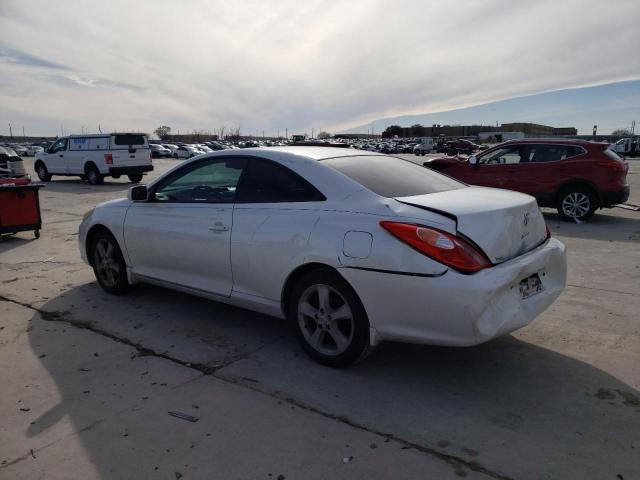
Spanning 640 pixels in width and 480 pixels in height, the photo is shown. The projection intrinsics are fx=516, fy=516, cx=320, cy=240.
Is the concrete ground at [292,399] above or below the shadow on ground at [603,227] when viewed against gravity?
below

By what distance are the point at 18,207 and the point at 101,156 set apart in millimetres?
11746

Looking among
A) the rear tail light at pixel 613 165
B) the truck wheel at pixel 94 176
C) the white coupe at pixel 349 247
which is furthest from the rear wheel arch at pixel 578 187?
the truck wheel at pixel 94 176

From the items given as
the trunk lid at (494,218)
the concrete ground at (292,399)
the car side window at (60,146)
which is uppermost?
the car side window at (60,146)

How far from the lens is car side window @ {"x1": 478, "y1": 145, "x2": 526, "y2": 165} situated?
1080cm

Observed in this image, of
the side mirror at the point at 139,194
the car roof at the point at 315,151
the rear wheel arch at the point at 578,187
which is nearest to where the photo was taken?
the car roof at the point at 315,151

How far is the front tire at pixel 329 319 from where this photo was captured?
3.35 m

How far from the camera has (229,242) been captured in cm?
402

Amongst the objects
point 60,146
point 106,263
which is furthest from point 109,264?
point 60,146

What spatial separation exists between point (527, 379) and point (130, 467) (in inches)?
97.5

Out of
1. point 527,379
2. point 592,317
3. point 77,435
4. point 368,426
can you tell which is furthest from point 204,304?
point 592,317

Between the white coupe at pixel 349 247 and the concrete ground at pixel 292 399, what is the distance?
384mm

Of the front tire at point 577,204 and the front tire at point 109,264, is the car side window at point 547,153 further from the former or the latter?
the front tire at point 109,264

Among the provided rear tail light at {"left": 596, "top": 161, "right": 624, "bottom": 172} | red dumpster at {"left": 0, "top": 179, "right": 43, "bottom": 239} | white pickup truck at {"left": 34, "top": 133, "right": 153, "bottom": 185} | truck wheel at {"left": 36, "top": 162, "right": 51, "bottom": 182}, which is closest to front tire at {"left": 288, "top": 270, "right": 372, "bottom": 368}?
red dumpster at {"left": 0, "top": 179, "right": 43, "bottom": 239}

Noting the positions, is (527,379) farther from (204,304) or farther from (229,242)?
(204,304)
